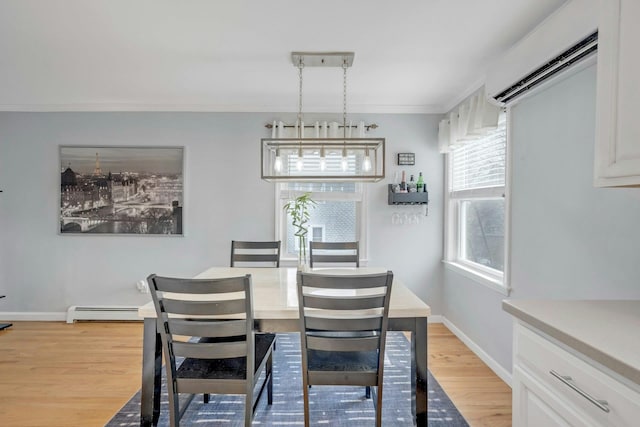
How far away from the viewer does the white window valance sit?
8.75 feet

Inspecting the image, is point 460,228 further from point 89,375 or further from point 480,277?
point 89,375

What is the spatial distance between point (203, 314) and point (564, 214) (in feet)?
6.48

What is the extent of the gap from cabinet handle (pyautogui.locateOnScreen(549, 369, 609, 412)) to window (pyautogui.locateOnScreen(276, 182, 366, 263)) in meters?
2.73

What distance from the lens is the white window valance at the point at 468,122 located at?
267 cm

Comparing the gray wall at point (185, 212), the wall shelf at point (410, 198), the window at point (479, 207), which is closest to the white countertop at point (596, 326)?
the window at point (479, 207)

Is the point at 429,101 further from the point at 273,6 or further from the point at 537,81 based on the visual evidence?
the point at 273,6

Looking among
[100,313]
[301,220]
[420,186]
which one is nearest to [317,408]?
[301,220]

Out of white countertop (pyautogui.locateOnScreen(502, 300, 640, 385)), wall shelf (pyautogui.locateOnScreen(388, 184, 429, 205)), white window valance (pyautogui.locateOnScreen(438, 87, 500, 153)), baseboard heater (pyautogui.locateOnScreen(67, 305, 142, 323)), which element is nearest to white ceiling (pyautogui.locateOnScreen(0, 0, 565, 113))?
white window valance (pyautogui.locateOnScreen(438, 87, 500, 153))

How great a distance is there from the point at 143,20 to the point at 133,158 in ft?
6.63

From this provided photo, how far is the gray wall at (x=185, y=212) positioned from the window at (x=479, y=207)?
0.21 m

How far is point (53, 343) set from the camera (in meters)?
3.19

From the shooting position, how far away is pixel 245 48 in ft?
7.84

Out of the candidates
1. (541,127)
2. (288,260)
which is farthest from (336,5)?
(288,260)

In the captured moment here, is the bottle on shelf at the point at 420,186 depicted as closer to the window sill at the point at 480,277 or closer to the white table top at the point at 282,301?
the window sill at the point at 480,277
